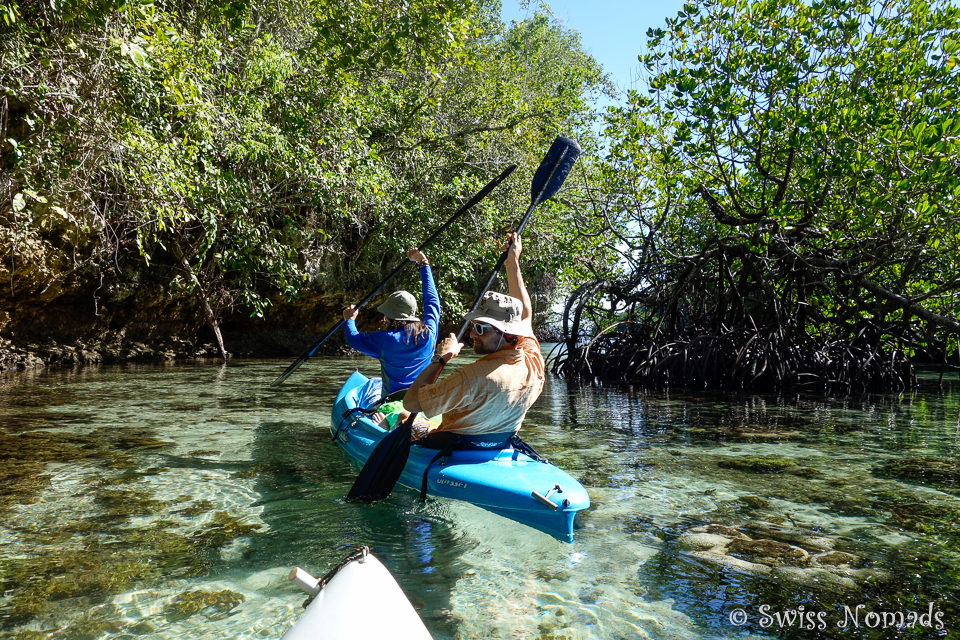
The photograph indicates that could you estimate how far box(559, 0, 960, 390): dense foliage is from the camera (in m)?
6.59

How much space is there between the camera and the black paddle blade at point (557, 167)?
17.4ft

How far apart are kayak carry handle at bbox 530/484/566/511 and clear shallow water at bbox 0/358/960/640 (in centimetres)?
28

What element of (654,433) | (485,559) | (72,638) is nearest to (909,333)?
(654,433)

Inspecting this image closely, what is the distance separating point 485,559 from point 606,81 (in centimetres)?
2027

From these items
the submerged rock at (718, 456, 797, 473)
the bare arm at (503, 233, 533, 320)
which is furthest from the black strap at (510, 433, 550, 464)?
the submerged rock at (718, 456, 797, 473)

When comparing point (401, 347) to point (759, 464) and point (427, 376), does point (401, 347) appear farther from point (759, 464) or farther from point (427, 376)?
point (759, 464)

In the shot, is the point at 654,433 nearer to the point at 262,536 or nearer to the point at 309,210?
the point at 262,536

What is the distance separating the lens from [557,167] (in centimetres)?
532

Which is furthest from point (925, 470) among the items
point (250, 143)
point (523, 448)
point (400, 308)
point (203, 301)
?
point (203, 301)

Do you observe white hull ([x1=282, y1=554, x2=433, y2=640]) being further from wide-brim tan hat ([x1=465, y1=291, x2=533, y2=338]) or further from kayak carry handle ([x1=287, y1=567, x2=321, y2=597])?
wide-brim tan hat ([x1=465, y1=291, x2=533, y2=338])

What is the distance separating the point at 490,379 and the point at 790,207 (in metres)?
7.07

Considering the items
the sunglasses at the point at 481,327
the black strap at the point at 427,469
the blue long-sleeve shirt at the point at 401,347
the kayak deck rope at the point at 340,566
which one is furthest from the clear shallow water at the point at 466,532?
the sunglasses at the point at 481,327

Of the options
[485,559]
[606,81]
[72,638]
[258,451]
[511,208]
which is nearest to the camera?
[72,638]

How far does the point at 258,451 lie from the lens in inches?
198
